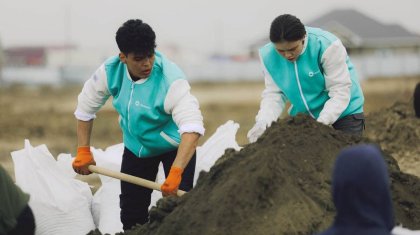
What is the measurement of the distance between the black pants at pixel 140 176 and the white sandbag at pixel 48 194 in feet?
1.40

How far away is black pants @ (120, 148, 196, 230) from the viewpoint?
4973mm

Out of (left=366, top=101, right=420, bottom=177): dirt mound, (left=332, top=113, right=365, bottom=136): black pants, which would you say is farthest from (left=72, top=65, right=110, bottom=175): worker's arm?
(left=366, top=101, right=420, bottom=177): dirt mound

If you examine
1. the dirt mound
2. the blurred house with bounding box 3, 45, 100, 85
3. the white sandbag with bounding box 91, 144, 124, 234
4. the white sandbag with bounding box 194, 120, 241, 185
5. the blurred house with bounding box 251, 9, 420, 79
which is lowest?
the blurred house with bounding box 3, 45, 100, 85

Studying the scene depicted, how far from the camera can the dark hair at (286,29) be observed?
4.73 meters

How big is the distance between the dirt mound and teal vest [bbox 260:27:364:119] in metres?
2.59

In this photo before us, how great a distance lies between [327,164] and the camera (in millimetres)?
4301

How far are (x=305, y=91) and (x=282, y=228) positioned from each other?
164cm

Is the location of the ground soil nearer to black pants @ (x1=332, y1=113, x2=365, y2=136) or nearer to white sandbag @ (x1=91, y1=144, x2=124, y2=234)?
black pants @ (x1=332, y1=113, x2=365, y2=136)

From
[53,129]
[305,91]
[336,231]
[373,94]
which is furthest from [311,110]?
[373,94]

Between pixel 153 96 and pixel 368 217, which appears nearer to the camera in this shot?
pixel 368 217

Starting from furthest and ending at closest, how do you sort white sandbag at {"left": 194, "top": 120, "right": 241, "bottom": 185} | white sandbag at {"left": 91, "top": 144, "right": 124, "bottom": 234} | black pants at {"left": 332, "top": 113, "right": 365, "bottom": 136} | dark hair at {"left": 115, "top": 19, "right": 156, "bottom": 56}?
white sandbag at {"left": 194, "top": 120, "right": 241, "bottom": 185}, white sandbag at {"left": 91, "top": 144, "right": 124, "bottom": 234}, black pants at {"left": 332, "top": 113, "right": 365, "bottom": 136}, dark hair at {"left": 115, "top": 19, "right": 156, "bottom": 56}

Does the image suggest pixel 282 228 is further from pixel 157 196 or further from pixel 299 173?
pixel 157 196

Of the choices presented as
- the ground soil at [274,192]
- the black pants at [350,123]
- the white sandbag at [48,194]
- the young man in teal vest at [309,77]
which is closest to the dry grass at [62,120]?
the white sandbag at [48,194]

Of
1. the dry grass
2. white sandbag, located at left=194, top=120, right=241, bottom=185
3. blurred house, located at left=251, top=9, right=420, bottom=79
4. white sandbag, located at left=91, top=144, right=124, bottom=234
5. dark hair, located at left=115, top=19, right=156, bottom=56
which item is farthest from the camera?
blurred house, located at left=251, top=9, right=420, bottom=79
